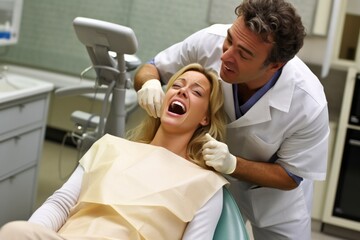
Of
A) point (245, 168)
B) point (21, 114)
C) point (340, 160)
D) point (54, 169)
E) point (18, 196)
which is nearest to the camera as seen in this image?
point (245, 168)

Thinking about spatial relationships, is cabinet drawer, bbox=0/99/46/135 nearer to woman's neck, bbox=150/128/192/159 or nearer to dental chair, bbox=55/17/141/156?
dental chair, bbox=55/17/141/156

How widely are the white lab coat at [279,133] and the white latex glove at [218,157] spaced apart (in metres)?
0.19

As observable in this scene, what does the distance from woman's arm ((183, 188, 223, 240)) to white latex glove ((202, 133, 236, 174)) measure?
9 cm

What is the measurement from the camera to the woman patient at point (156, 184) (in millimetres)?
1646

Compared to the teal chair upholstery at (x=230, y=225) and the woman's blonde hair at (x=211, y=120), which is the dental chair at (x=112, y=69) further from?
the woman's blonde hair at (x=211, y=120)

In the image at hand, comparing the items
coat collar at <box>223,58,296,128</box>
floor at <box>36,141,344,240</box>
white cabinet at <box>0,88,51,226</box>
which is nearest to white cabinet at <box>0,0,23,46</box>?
white cabinet at <box>0,88,51,226</box>

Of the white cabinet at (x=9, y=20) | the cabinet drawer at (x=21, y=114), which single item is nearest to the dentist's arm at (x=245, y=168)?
the cabinet drawer at (x=21, y=114)

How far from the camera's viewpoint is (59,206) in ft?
5.61

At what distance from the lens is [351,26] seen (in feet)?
13.1

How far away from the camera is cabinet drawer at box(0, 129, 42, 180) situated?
2623 millimetres

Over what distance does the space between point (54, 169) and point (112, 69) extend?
74.3 inches

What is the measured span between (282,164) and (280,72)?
0.32 m

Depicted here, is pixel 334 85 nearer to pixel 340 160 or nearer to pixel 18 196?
pixel 340 160

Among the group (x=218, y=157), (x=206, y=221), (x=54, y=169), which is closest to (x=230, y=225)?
(x=206, y=221)
